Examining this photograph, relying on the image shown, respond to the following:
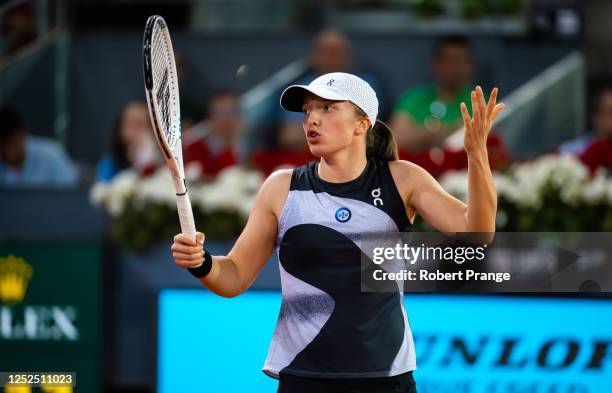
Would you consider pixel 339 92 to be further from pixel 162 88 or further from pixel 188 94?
pixel 188 94

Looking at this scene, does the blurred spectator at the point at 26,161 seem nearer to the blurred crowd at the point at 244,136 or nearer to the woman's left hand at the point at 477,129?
the blurred crowd at the point at 244,136

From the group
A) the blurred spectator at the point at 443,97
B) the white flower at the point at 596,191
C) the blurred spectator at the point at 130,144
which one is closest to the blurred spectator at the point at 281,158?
the blurred spectator at the point at 443,97

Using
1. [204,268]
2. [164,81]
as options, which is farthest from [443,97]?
[204,268]

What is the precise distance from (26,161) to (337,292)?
5.03 meters

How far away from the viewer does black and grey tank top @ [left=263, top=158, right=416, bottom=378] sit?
3.45 m

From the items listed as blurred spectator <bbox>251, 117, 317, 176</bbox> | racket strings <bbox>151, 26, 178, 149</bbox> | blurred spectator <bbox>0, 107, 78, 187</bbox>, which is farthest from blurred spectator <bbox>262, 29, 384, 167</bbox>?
racket strings <bbox>151, 26, 178, 149</bbox>

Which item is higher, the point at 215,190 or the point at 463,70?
the point at 463,70

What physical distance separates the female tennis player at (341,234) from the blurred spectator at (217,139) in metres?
3.14

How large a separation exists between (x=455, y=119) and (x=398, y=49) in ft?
7.09

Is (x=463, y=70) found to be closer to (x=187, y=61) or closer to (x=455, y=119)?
(x=455, y=119)

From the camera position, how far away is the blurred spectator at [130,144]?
762 centimetres

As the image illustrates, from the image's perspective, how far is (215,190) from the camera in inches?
253

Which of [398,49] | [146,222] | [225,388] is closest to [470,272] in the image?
[225,388]

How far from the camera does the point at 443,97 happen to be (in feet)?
25.3
